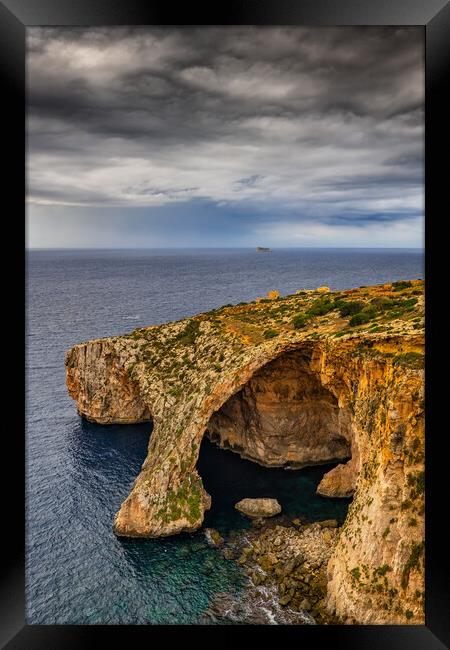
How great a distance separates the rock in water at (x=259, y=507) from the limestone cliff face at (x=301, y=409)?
121 inches

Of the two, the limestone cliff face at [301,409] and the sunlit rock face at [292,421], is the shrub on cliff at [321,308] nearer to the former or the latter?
the limestone cliff face at [301,409]

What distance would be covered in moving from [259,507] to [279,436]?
32.4ft

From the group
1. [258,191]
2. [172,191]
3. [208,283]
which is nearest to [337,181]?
[258,191]

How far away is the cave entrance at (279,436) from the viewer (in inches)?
1689

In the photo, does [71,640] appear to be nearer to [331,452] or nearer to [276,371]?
[276,371]

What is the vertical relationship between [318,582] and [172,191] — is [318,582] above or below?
below

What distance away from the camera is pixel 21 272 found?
42.5 ft

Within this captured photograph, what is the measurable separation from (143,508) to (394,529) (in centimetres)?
1882

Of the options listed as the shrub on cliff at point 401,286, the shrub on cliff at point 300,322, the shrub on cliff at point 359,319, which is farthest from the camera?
the shrub on cliff at point 401,286

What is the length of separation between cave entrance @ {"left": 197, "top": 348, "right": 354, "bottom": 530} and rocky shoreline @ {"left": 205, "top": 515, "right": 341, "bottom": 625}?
641cm

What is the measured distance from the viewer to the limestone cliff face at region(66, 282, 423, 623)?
22812 millimetres

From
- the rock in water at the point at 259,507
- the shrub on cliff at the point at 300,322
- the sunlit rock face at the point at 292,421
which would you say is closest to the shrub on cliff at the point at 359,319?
the shrub on cliff at the point at 300,322

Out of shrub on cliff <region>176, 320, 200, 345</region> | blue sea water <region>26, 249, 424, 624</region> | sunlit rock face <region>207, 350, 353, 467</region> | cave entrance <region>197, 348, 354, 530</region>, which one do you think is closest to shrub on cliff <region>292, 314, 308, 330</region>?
cave entrance <region>197, 348, 354, 530</region>

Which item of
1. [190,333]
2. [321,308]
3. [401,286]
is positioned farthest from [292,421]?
[401,286]
